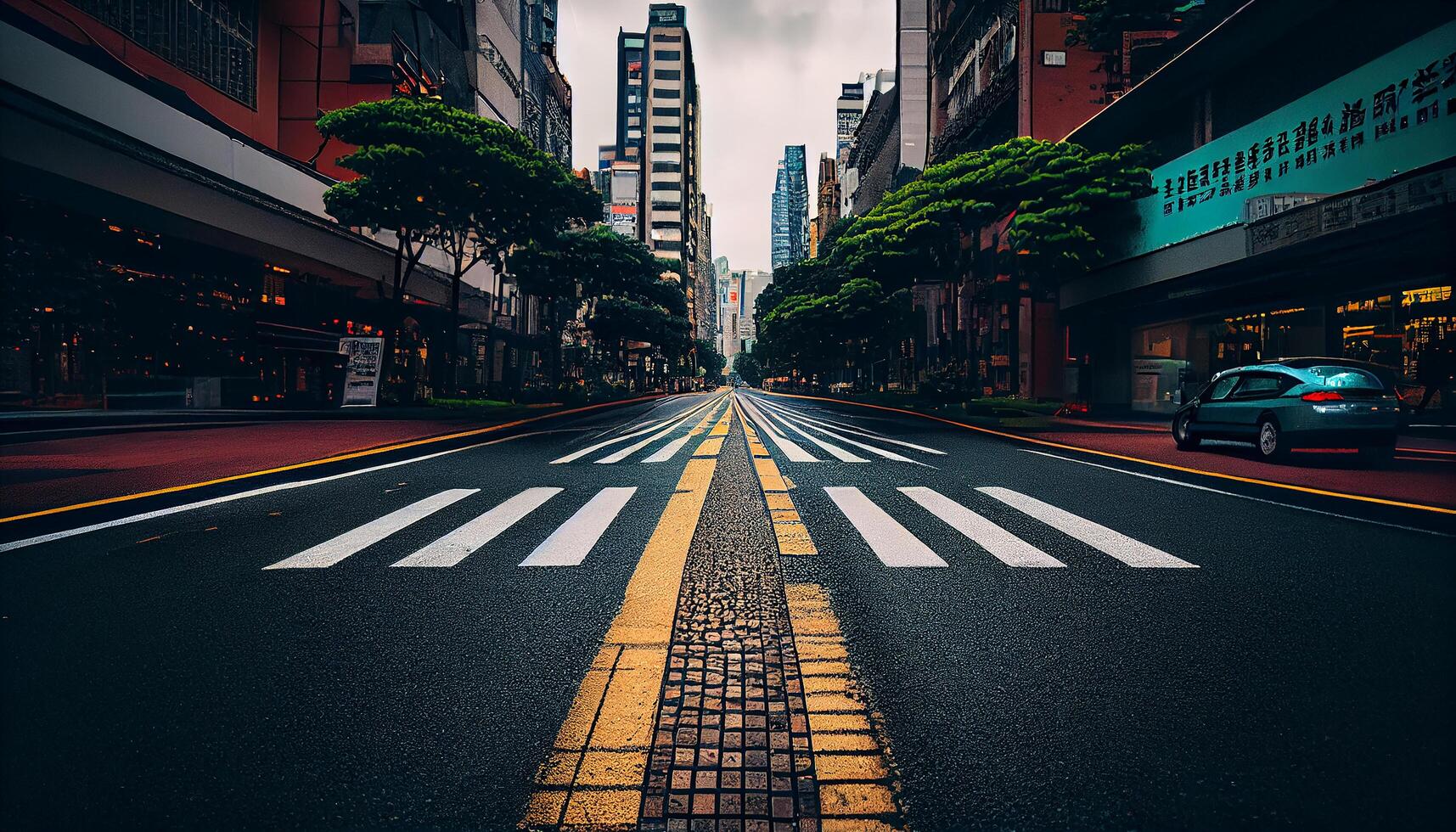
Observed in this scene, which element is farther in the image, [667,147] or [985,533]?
[667,147]

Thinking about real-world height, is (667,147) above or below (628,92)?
below

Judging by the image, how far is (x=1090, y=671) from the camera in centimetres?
317

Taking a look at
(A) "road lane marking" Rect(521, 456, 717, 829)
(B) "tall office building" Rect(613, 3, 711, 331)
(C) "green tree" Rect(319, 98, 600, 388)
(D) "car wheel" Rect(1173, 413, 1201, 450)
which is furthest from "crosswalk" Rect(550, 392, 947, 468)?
(B) "tall office building" Rect(613, 3, 711, 331)

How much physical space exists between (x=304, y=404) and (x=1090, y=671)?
33698mm

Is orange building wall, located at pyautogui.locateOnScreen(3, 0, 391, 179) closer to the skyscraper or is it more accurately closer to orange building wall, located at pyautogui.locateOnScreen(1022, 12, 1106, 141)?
orange building wall, located at pyautogui.locateOnScreen(1022, 12, 1106, 141)

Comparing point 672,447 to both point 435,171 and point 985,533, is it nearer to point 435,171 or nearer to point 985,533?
point 985,533

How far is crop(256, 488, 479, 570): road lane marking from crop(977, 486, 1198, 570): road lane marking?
575cm

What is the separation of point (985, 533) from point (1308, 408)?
761 cm

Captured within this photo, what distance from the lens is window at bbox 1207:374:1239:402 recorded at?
41.2ft

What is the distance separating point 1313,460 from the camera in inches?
464

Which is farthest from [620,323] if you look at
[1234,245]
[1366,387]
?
[1366,387]

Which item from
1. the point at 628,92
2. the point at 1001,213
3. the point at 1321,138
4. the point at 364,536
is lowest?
the point at 364,536

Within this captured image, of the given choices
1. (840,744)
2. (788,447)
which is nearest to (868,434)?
(788,447)

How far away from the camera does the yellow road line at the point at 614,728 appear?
2.08 m
